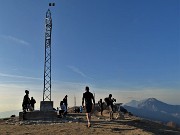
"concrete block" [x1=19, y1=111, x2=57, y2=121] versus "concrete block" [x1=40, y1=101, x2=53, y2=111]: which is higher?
"concrete block" [x1=40, y1=101, x2=53, y2=111]

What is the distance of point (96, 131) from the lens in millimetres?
15289

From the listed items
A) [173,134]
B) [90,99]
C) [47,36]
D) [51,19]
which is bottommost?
[173,134]

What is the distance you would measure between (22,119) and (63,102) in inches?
227

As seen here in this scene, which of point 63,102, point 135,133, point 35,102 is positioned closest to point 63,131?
point 135,133

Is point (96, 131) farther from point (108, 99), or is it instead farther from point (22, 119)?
point (22, 119)

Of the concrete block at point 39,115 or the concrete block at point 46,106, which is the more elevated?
the concrete block at point 46,106

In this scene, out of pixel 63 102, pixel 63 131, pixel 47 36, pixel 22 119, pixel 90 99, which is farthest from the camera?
pixel 47 36

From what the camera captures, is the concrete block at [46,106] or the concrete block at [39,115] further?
the concrete block at [46,106]

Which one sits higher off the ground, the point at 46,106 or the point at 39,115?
the point at 46,106

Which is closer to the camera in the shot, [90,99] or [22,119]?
[90,99]

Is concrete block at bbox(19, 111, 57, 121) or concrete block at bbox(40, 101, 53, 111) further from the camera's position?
concrete block at bbox(40, 101, 53, 111)

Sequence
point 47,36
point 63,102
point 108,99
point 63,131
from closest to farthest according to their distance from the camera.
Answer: point 63,131
point 108,99
point 63,102
point 47,36

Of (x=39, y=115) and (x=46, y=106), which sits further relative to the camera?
(x=46, y=106)

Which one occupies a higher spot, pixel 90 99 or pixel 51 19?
pixel 51 19
